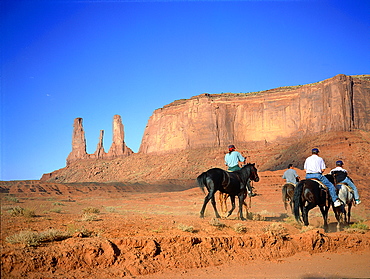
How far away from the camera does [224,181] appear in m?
12.4

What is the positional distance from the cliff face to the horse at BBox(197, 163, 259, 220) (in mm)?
63838

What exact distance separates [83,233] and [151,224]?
265 cm

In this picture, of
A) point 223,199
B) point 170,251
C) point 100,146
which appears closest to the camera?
point 170,251

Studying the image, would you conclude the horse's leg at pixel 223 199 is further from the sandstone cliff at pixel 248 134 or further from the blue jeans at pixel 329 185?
the sandstone cliff at pixel 248 134

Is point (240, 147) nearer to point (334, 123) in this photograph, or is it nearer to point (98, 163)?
point (334, 123)


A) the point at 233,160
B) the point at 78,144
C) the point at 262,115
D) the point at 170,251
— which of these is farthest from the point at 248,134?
the point at 170,251

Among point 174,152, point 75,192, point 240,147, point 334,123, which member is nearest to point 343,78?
point 334,123

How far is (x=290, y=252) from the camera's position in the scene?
29.5 feet

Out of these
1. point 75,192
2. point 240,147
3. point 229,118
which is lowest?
point 75,192

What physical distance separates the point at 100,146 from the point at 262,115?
6266 cm

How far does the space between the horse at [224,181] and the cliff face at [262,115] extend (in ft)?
209

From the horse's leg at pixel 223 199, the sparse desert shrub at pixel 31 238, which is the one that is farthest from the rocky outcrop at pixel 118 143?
the sparse desert shrub at pixel 31 238

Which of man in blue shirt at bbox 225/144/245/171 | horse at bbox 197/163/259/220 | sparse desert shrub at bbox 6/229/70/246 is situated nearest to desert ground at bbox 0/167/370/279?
sparse desert shrub at bbox 6/229/70/246

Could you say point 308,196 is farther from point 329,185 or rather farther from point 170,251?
point 170,251
